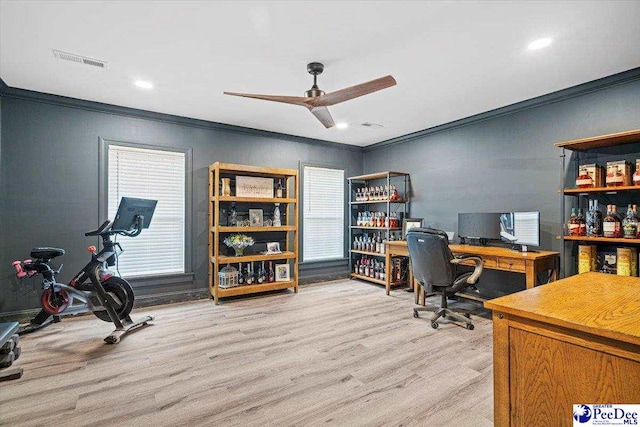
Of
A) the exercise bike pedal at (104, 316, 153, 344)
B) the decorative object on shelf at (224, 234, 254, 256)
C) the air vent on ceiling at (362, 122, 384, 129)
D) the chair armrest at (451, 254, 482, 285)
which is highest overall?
the air vent on ceiling at (362, 122, 384, 129)

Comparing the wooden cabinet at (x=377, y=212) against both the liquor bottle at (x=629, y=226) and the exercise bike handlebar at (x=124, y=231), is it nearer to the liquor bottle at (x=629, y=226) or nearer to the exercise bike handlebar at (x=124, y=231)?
the liquor bottle at (x=629, y=226)

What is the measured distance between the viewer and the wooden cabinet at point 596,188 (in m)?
2.98

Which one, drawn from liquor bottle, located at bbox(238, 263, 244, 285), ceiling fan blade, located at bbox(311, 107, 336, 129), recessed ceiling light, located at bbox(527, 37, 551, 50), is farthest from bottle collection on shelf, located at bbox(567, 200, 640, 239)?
liquor bottle, located at bbox(238, 263, 244, 285)

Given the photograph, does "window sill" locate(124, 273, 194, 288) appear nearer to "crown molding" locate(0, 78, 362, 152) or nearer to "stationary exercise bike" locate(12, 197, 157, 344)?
"stationary exercise bike" locate(12, 197, 157, 344)

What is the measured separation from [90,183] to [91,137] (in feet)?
1.90

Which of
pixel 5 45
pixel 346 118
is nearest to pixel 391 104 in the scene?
pixel 346 118

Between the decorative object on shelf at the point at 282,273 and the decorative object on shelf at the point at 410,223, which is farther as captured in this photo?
the decorative object on shelf at the point at 410,223

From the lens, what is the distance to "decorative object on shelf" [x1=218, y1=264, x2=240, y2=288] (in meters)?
4.54

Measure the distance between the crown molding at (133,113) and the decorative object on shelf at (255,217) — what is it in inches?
49.9

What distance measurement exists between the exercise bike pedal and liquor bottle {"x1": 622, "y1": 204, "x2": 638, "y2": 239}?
16.1ft

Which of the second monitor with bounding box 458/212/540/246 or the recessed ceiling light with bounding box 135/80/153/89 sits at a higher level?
the recessed ceiling light with bounding box 135/80/153/89

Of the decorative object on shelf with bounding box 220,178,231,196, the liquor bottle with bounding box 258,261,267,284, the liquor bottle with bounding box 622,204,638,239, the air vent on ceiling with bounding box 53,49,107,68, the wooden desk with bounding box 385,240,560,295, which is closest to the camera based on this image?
the air vent on ceiling with bounding box 53,49,107,68

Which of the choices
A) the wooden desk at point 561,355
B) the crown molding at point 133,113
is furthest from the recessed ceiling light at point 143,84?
the wooden desk at point 561,355

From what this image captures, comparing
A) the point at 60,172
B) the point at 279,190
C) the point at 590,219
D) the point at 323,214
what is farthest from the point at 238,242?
the point at 590,219
